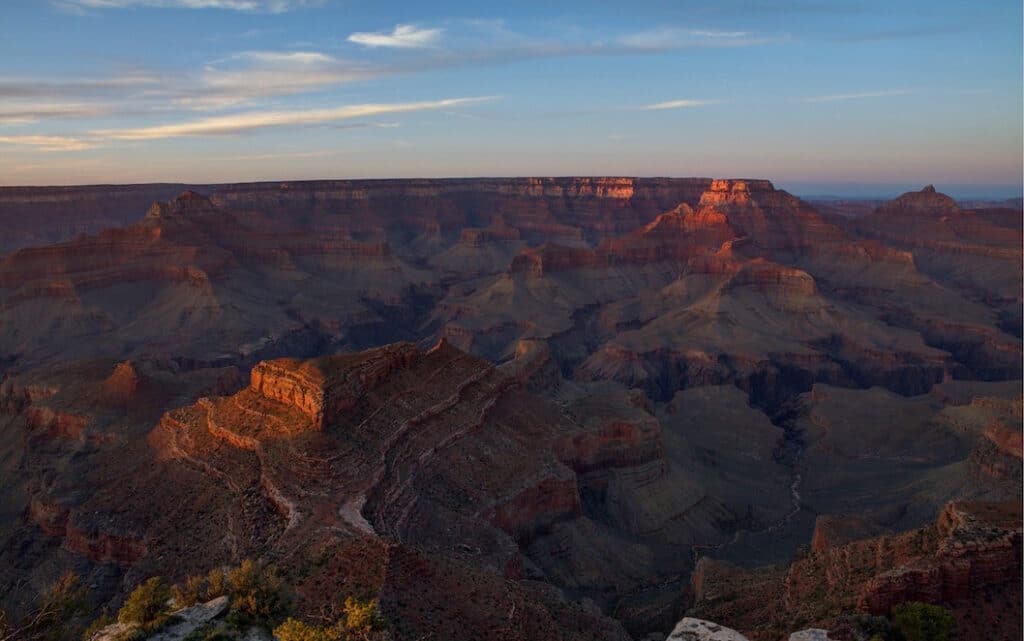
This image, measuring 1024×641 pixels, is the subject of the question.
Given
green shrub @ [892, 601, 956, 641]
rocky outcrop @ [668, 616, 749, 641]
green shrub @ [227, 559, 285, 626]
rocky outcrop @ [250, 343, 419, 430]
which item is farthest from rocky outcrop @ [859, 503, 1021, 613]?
rocky outcrop @ [250, 343, 419, 430]

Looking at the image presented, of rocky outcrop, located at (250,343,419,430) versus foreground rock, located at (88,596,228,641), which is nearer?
foreground rock, located at (88,596,228,641)

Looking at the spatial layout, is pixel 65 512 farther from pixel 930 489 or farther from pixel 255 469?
pixel 930 489

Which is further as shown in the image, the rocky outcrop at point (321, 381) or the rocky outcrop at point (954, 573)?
the rocky outcrop at point (321, 381)

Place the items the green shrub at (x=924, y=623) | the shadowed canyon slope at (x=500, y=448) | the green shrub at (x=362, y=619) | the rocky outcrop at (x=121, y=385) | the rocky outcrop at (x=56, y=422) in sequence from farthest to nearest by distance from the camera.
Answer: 1. the rocky outcrop at (x=121, y=385)
2. the rocky outcrop at (x=56, y=422)
3. the shadowed canyon slope at (x=500, y=448)
4. the green shrub at (x=924, y=623)
5. the green shrub at (x=362, y=619)

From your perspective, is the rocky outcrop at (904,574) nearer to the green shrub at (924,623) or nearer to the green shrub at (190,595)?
the green shrub at (924,623)

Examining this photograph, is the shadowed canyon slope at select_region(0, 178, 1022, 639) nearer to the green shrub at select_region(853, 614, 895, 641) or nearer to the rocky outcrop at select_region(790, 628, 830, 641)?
the rocky outcrop at select_region(790, 628, 830, 641)

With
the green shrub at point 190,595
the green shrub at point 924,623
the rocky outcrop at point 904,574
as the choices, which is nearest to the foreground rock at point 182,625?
the green shrub at point 190,595

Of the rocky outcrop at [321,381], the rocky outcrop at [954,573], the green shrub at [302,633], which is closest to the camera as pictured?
the green shrub at [302,633]
